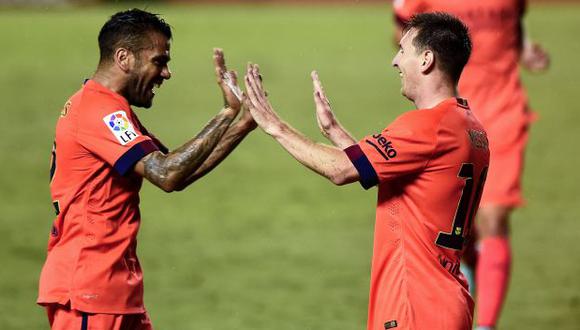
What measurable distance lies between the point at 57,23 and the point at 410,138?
24.5 m

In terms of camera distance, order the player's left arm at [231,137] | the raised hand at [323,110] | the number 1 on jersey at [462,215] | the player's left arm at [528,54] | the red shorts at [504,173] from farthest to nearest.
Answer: the player's left arm at [528,54], the red shorts at [504,173], the player's left arm at [231,137], the raised hand at [323,110], the number 1 on jersey at [462,215]

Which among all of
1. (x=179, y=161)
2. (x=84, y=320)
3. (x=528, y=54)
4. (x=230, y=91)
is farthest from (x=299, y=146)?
(x=528, y=54)

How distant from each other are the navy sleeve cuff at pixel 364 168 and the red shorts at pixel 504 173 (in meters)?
3.09

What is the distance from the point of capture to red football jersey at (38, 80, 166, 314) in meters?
4.57

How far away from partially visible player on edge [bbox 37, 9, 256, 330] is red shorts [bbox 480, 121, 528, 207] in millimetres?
3078

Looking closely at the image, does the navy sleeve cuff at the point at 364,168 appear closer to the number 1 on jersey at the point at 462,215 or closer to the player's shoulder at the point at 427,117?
the player's shoulder at the point at 427,117

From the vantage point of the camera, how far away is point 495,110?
300 inches

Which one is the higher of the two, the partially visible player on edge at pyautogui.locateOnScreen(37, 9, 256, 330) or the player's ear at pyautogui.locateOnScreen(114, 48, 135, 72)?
the player's ear at pyautogui.locateOnScreen(114, 48, 135, 72)

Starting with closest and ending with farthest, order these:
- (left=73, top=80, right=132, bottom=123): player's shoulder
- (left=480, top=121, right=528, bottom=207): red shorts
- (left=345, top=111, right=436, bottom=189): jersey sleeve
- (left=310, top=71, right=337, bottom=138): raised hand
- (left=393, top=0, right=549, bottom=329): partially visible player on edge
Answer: (left=345, top=111, right=436, bottom=189): jersey sleeve < (left=73, top=80, right=132, bottom=123): player's shoulder < (left=310, top=71, right=337, bottom=138): raised hand < (left=393, top=0, right=549, bottom=329): partially visible player on edge < (left=480, top=121, right=528, bottom=207): red shorts

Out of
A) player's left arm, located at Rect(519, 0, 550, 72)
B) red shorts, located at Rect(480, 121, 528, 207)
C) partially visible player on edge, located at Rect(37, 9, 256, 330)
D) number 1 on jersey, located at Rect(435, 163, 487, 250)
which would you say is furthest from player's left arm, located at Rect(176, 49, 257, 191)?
player's left arm, located at Rect(519, 0, 550, 72)

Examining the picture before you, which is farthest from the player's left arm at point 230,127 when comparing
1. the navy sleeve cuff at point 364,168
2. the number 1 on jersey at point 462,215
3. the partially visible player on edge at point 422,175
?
the number 1 on jersey at point 462,215

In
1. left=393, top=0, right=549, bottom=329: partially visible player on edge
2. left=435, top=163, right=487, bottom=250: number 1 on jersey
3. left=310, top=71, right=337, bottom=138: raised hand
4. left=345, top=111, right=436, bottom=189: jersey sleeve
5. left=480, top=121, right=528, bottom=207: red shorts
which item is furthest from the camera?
left=480, top=121, right=528, bottom=207: red shorts

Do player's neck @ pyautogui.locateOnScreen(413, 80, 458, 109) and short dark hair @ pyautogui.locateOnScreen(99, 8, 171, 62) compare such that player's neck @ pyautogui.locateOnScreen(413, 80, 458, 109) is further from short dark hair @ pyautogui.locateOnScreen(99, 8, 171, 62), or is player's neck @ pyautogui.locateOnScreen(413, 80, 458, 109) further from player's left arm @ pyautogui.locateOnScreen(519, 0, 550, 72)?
player's left arm @ pyautogui.locateOnScreen(519, 0, 550, 72)

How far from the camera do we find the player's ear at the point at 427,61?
461 centimetres
